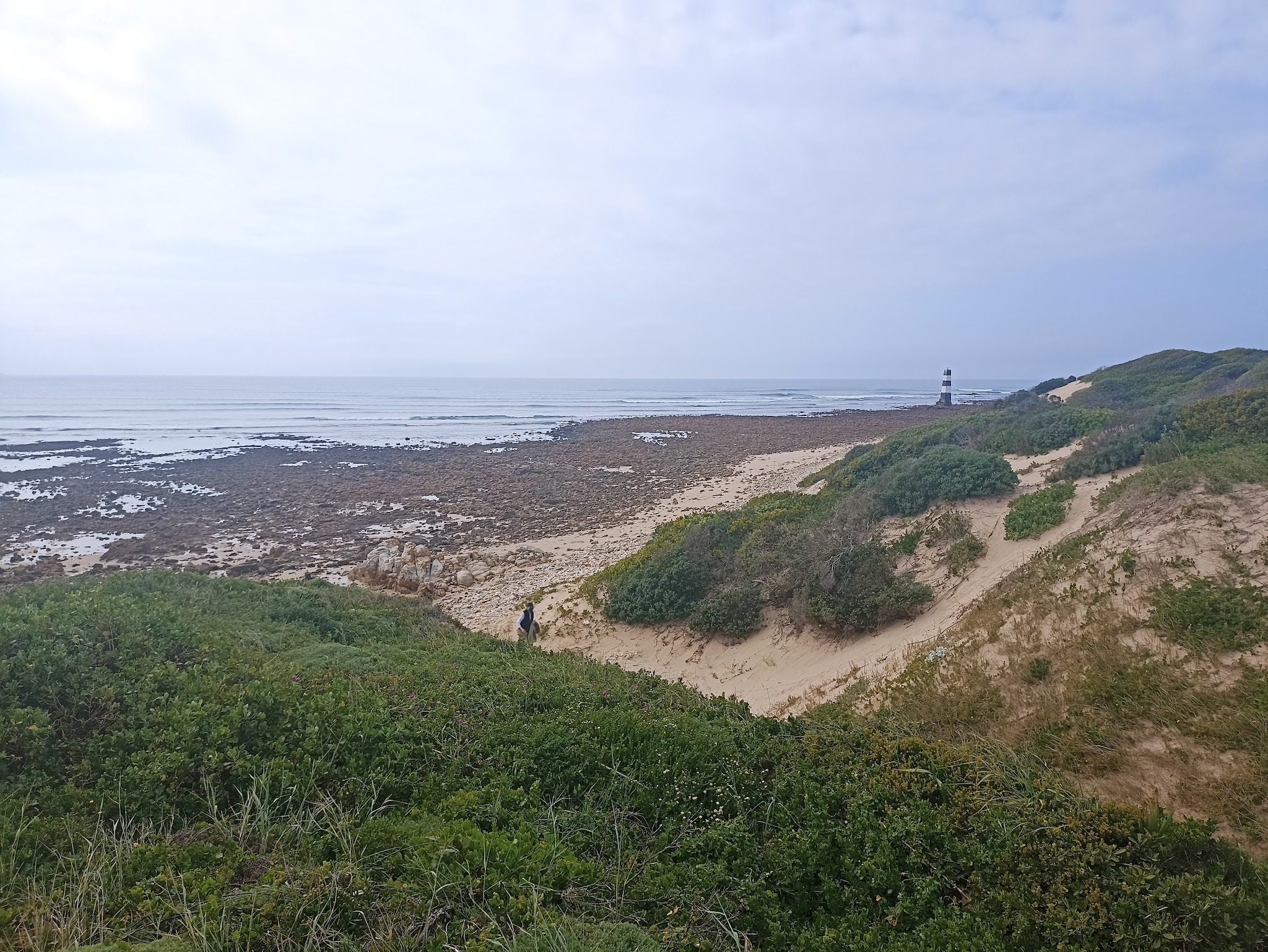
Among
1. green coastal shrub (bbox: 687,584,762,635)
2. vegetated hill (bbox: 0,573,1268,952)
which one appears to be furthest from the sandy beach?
vegetated hill (bbox: 0,573,1268,952)

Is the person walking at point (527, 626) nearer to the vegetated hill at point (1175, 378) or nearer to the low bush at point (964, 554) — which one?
the low bush at point (964, 554)

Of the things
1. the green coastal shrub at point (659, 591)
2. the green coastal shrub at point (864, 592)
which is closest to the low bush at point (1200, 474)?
the green coastal shrub at point (864, 592)

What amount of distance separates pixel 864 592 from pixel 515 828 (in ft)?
24.1

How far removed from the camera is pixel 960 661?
6.70 m

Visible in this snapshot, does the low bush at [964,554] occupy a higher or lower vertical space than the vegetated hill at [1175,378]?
lower

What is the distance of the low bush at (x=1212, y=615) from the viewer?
17.6 ft

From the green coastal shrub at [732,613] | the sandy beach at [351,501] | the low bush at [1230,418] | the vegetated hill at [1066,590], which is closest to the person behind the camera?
the vegetated hill at [1066,590]

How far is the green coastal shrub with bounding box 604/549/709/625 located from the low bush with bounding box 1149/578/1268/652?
6.93 meters

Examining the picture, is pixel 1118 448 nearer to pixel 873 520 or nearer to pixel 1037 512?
pixel 1037 512

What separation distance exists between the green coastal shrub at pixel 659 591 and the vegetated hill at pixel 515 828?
233 inches

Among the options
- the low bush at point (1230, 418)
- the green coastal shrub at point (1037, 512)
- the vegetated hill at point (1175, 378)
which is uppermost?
the vegetated hill at point (1175, 378)

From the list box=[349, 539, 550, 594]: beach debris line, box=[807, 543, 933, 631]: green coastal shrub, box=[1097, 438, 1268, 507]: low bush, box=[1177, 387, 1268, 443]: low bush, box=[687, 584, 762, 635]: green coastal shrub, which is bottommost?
box=[349, 539, 550, 594]: beach debris line

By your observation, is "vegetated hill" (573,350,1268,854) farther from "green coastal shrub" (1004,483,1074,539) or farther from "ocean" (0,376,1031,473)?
"ocean" (0,376,1031,473)

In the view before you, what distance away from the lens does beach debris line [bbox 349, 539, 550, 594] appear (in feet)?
50.6
